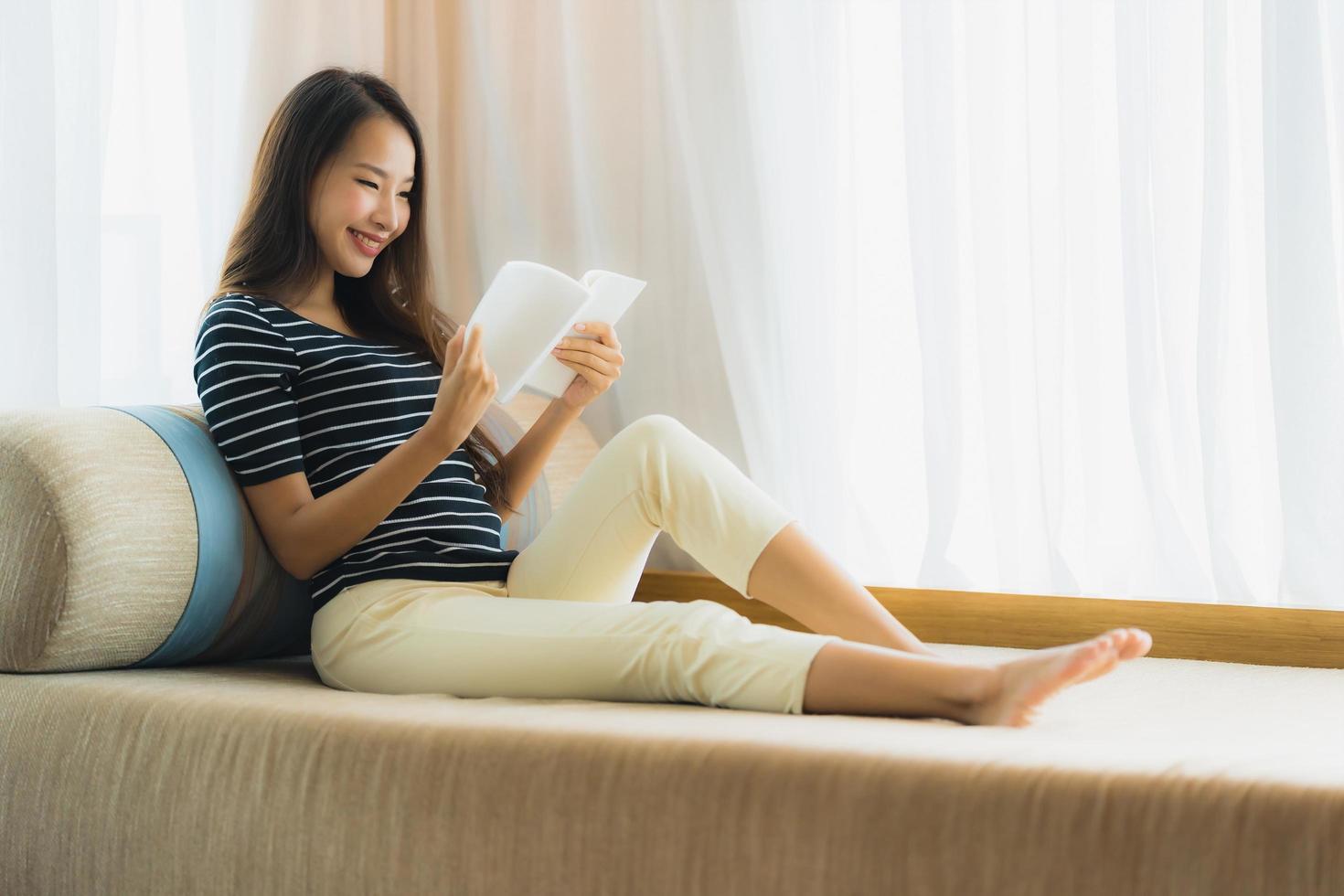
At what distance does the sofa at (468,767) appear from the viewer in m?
0.73

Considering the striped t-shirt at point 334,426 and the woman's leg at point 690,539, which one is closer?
the woman's leg at point 690,539

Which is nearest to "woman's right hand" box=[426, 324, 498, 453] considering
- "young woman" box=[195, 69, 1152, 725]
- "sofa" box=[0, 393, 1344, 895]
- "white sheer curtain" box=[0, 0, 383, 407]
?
"young woman" box=[195, 69, 1152, 725]

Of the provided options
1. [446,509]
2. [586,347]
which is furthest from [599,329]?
[446,509]

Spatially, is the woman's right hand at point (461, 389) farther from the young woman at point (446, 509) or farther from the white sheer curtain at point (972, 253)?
the white sheer curtain at point (972, 253)

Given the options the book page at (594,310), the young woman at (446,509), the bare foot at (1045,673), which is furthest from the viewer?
the book page at (594,310)

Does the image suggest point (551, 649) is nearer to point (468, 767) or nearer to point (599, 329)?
point (468, 767)

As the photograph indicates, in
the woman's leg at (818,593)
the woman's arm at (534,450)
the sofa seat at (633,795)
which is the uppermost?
the woman's arm at (534,450)

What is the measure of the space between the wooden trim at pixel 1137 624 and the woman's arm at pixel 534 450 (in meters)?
0.52

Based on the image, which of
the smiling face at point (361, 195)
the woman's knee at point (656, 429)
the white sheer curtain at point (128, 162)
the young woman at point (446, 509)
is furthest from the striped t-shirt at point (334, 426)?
the white sheer curtain at point (128, 162)

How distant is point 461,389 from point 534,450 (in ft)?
1.17

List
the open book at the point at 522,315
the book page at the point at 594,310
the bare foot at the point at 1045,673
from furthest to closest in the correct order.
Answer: the book page at the point at 594,310 < the open book at the point at 522,315 < the bare foot at the point at 1045,673

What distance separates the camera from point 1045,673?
893mm

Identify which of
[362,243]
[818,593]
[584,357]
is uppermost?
[362,243]

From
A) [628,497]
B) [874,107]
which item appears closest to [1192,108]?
[874,107]
